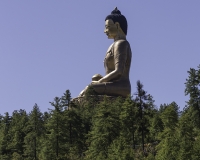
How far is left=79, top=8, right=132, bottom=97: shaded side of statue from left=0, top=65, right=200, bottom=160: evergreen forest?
A: 10.4 metres

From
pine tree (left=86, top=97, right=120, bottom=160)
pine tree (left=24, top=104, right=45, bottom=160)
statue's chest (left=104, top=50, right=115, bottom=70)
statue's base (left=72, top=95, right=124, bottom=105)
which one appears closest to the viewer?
pine tree (left=86, top=97, right=120, bottom=160)

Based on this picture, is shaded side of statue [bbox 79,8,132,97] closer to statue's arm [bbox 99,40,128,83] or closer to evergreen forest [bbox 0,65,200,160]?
statue's arm [bbox 99,40,128,83]

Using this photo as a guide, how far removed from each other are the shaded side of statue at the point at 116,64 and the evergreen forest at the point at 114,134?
10.4 metres

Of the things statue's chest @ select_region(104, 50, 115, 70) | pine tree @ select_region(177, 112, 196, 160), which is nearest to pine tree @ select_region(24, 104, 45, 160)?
pine tree @ select_region(177, 112, 196, 160)

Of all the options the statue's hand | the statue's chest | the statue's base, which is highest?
the statue's chest

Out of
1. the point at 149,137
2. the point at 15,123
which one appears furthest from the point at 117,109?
the point at 15,123

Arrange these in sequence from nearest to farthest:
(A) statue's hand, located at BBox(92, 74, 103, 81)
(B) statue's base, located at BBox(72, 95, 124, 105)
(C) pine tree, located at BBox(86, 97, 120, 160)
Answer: (C) pine tree, located at BBox(86, 97, 120, 160)
(B) statue's base, located at BBox(72, 95, 124, 105)
(A) statue's hand, located at BBox(92, 74, 103, 81)

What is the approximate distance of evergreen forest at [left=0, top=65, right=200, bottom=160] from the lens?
29.2 metres

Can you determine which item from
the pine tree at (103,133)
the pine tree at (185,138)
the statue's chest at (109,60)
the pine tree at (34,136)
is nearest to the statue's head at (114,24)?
the statue's chest at (109,60)

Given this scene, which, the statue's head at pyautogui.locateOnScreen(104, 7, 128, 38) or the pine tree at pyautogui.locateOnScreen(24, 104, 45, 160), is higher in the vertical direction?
the statue's head at pyautogui.locateOnScreen(104, 7, 128, 38)

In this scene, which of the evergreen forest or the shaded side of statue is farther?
the shaded side of statue

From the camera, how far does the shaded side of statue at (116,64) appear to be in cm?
5050

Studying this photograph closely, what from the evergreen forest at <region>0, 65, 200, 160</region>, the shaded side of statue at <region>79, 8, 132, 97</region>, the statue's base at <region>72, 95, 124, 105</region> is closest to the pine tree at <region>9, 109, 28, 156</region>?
the evergreen forest at <region>0, 65, 200, 160</region>

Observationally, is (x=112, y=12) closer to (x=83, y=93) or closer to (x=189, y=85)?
(x=83, y=93)
